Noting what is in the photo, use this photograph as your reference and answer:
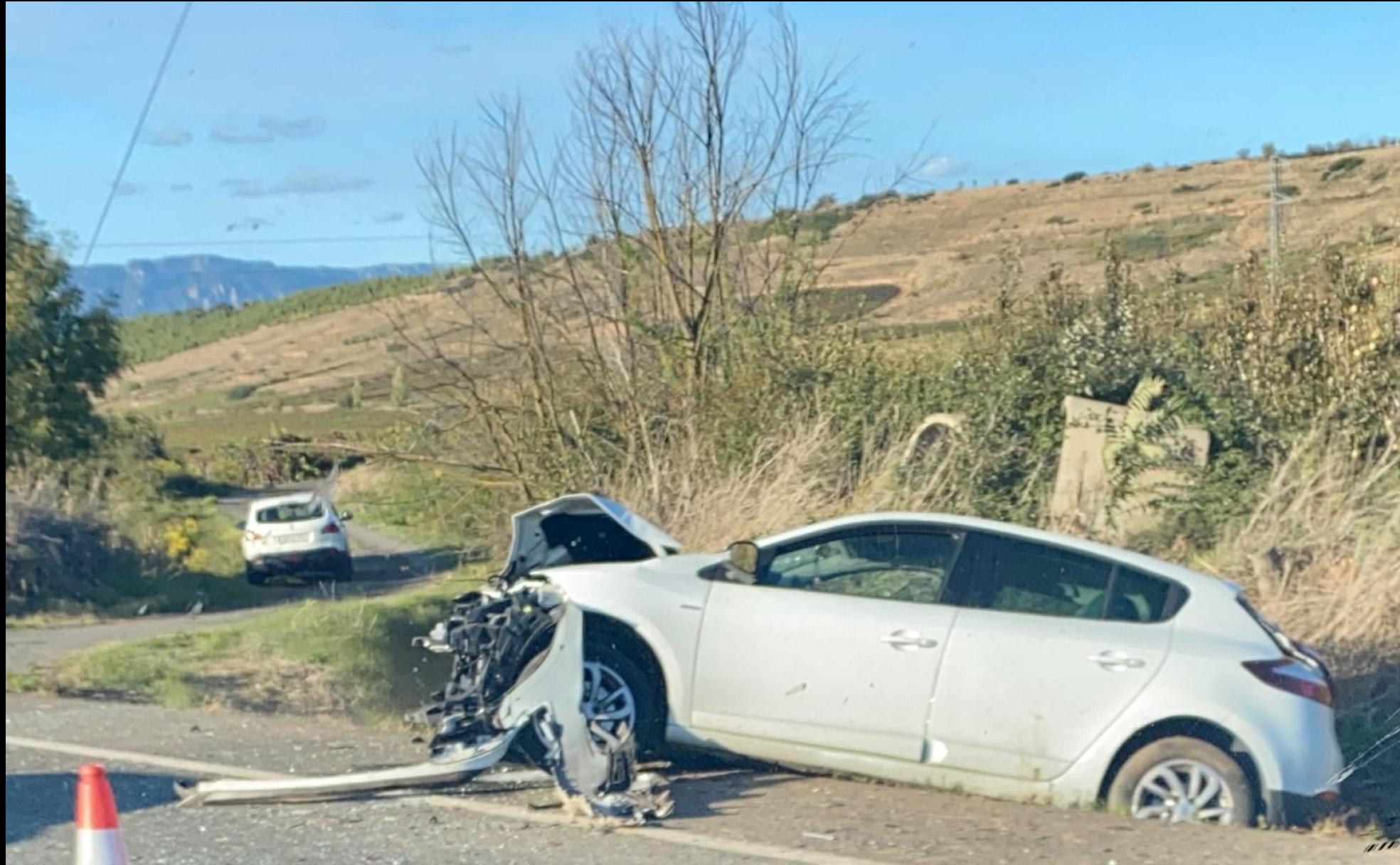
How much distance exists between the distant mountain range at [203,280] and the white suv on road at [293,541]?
558 centimetres

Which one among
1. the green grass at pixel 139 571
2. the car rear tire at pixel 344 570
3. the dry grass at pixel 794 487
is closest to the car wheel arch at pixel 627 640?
the dry grass at pixel 794 487

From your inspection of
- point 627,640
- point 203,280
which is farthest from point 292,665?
point 203,280

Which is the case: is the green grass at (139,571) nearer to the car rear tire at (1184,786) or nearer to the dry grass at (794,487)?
the dry grass at (794,487)

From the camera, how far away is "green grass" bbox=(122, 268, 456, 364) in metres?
40.3

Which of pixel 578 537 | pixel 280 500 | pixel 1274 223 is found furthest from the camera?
pixel 280 500

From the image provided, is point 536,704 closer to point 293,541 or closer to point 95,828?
point 95,828

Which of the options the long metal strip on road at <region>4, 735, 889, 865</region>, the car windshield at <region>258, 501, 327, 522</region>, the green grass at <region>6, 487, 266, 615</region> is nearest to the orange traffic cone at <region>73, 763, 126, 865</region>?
the long metal strip on road at <region>4, 735, 889, 865</region>

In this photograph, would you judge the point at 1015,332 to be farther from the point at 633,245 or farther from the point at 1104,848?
the point at 1104,848

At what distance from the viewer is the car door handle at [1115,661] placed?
24.0 feet

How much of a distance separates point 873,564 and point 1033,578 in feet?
2.66

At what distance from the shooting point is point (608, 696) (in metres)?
7.82

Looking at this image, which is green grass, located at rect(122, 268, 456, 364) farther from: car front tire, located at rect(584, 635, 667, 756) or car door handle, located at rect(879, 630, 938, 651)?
car door handle, located at rect(879, 630, 938, 651)

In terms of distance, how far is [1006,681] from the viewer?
7379mm

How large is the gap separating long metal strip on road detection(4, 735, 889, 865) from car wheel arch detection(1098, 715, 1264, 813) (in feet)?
4.93
